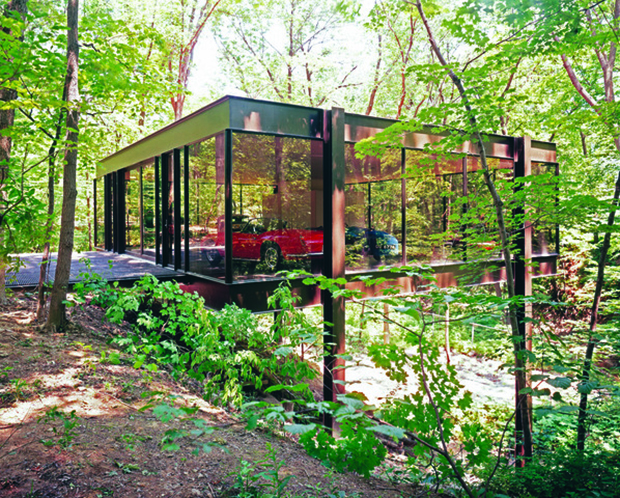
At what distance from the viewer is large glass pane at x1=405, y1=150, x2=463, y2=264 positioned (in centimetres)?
875

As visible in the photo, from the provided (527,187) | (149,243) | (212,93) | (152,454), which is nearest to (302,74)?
(212,93)

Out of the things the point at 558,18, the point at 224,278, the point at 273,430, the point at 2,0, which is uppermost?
the point at 2,0

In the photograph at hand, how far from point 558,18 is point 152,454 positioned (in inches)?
206

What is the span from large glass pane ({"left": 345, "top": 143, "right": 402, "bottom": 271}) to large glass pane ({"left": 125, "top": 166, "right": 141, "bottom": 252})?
646cm

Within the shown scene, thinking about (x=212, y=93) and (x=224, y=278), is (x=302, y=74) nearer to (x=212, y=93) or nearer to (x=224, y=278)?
(x=212, y=93)

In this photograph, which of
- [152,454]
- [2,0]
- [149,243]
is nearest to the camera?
[152,454]

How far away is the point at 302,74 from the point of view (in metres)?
18.5

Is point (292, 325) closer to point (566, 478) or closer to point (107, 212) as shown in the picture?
point (566, 478)

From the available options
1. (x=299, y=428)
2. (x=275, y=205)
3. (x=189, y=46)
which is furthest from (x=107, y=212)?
(x=299, y=428)

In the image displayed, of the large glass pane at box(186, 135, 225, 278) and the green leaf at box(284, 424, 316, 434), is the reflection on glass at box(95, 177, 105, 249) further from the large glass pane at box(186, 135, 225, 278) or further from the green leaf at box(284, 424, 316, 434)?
the green leaf at box(284, 424, 316, 434)

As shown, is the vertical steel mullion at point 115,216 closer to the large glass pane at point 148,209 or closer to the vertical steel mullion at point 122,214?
the vertical steel mullion at point 122,214

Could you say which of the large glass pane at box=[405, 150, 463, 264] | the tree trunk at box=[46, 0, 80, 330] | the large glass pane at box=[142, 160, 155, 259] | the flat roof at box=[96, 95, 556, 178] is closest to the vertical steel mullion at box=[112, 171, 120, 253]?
the large glass pane at box=[142, 160, 155, 259]

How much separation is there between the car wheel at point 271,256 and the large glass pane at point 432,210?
9.67 feet

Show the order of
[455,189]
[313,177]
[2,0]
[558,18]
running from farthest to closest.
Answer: [455,189] → [2,0] → [313,177] → [558,18]
